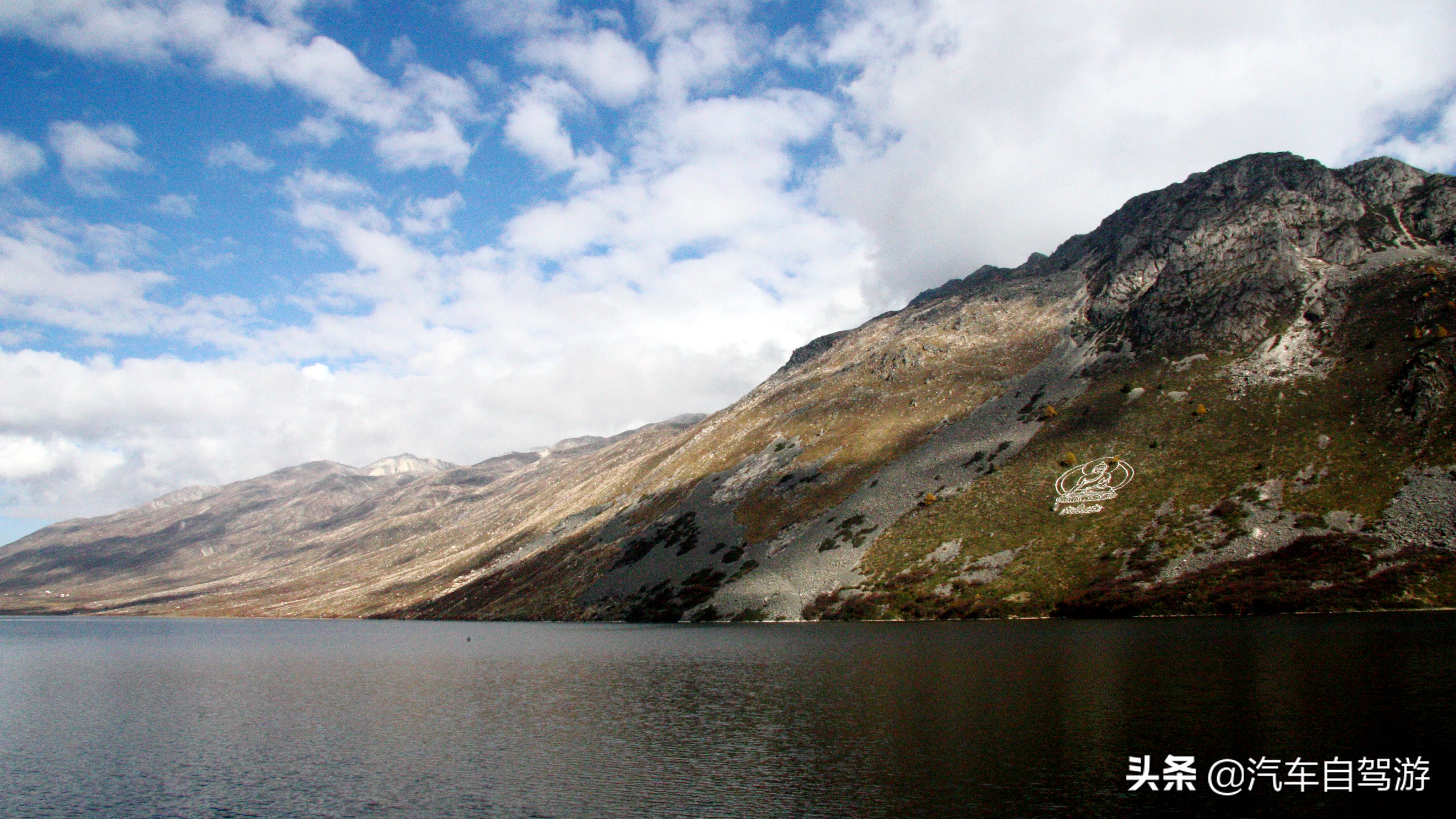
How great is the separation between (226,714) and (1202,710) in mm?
65794

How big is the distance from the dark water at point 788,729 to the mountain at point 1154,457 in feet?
59.9

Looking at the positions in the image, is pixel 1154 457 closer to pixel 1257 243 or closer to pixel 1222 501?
pixel 1222 501

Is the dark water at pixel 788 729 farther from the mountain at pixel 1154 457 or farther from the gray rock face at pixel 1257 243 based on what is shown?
the gray rock face at pixel 1257 243

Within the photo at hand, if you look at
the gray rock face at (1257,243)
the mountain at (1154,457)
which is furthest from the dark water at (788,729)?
the gray rock face at (1257,243)

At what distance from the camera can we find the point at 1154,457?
11625 cm

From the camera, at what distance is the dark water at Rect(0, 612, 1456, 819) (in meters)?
29.7

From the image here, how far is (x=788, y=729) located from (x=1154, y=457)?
→ 98.7 metres

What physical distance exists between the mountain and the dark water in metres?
18.3

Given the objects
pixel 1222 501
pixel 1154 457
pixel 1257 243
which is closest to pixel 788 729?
pixel 1222 501

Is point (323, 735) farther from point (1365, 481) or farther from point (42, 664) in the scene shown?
point (1365, 481)

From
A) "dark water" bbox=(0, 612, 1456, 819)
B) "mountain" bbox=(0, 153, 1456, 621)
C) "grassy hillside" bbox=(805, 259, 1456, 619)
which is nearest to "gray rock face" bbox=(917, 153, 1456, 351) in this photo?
"mountain" bbox=(0, 153, 1456, 621)

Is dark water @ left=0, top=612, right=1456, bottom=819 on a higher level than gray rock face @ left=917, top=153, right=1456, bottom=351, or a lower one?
lower

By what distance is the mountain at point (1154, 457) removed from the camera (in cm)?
9075

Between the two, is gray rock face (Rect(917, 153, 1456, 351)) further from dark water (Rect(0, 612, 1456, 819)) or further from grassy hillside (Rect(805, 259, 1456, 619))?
dark water (Rect(0, 612, 1456, 819))
